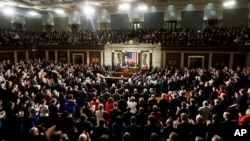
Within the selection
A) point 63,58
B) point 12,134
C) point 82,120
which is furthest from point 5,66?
point 82,120

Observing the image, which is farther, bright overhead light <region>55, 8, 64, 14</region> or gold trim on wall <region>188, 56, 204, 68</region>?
bright overhead light <region>55, 8, 64, 14</region>

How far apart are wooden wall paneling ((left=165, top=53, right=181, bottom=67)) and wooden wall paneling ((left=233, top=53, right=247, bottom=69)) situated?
4.70 m

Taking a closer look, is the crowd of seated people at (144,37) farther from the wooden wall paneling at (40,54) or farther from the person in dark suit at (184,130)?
the person in dark suit at (184,130)

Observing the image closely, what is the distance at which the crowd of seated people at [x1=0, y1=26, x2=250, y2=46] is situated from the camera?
61.8 ft

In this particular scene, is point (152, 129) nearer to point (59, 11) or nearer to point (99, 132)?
point (99, 132)

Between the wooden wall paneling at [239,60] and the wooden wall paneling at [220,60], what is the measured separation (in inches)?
21.6

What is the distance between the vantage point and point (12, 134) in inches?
229

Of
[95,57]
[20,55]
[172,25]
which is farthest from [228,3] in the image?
[20,55]

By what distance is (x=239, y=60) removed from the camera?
717 inches

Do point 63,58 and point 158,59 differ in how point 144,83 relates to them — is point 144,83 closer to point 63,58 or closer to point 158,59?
point 158,59

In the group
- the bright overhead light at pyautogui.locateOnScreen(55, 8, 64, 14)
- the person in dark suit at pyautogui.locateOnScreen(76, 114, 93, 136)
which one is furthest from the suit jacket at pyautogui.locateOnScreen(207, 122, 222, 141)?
the bright overhead light at pyautogui.locateOnScreen(55, 8, 64, 14)

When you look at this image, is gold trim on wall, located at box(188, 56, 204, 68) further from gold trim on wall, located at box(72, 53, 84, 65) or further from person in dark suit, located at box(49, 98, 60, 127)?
person in dark suit, located at box(49, 98, 60, 127)

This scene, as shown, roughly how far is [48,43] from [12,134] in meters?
20.2

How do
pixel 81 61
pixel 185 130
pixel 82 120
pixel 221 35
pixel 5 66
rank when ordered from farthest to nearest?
pixel 81 61, pixel 221 35, pixel 5 66, pixel 82 120, pixel 185 130
